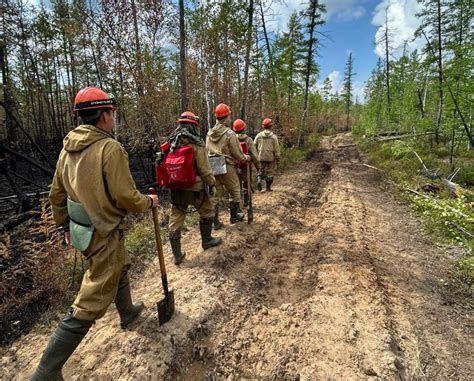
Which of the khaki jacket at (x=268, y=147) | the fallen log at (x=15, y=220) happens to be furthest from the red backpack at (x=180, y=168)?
the khaki jacket at (x=268, y=147)

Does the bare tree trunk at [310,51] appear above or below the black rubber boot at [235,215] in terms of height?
above

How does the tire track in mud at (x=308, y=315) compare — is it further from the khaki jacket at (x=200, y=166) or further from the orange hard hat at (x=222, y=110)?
the orange hard hat at (x=222, y=110)

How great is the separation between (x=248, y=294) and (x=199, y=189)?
1803 millimetres

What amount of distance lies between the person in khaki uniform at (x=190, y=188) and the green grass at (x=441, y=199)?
4361 mm

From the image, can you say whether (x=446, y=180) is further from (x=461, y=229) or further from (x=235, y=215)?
(x=235, y=215)

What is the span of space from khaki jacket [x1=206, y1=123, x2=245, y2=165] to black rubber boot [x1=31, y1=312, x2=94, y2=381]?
13.9 ft

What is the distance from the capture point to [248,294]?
4.14m

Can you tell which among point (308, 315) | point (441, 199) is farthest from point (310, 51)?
point (308, 315)

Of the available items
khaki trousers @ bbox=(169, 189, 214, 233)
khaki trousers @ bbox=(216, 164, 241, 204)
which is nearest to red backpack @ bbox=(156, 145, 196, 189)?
khaki trousers @ bbox=(169, 189, 214, 233)

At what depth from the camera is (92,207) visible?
2609 mm

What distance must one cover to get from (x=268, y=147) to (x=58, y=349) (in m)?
8.66

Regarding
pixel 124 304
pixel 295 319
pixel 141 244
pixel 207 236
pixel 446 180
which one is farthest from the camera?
pixel 446 180

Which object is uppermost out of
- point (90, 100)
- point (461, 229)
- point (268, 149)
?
point (90, 100)

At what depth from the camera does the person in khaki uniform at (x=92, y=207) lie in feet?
8.31
